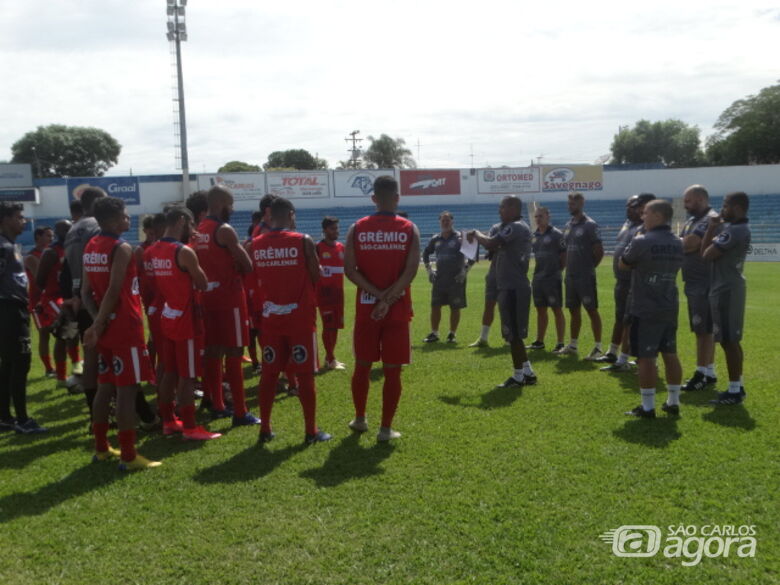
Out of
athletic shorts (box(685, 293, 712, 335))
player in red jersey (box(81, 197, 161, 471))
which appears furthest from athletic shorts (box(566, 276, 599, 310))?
player in red jersey (box(81, 197, 161, 471))

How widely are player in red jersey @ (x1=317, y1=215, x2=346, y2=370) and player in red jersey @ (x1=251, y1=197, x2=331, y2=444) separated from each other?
2.78 m

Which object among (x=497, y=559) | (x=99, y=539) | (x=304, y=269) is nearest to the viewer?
(x=497, y=559)

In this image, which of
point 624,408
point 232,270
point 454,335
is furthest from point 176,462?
point 454,335

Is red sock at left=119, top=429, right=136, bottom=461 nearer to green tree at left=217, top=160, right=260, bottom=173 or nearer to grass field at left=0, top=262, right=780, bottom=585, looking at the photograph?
grass field at left=0, top=262, right=780, bottom=585

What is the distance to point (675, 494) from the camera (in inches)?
163

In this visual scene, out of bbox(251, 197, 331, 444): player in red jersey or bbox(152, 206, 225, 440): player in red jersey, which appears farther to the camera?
bbox(251, 197, 331, 444): player in red jersey

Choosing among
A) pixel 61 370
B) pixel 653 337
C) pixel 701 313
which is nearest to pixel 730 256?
pixel 701 313

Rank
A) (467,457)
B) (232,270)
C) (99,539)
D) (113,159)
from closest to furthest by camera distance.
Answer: (99,539)
(467,457)
(232,270)
(113,159)

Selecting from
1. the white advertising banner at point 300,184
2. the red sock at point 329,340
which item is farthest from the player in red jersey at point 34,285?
the white advertising banner at point 300,184

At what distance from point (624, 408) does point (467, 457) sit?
2.18 meters

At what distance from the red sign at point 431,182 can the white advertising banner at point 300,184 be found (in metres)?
5.83

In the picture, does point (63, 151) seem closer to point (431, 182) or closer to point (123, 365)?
point (431, 182)

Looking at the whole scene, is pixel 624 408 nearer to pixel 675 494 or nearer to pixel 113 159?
pixel 675 494

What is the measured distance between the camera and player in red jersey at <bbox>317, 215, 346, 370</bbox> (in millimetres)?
8266
